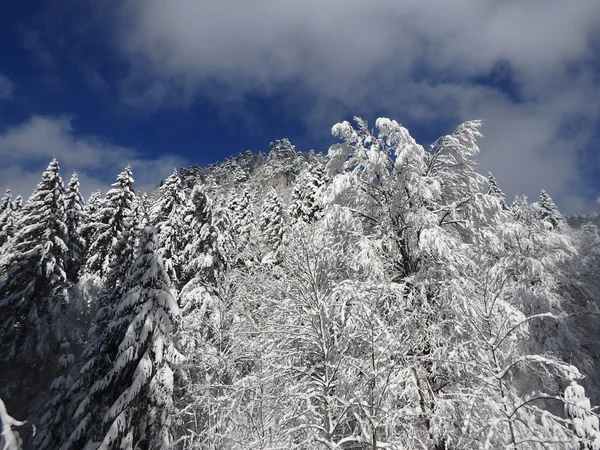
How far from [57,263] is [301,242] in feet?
64.6

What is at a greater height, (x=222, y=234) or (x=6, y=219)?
(x=6, y=219)

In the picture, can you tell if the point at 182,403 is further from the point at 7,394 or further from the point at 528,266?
the point at 528,266

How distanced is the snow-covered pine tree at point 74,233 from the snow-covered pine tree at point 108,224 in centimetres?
350

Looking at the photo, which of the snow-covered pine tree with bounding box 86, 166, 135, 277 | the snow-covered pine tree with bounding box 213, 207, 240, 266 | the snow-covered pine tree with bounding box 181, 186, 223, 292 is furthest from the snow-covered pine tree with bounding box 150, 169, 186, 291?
the snow-covered pine tree with bounding box 213, 207, 240, 266

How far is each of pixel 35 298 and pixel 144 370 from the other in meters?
13.8

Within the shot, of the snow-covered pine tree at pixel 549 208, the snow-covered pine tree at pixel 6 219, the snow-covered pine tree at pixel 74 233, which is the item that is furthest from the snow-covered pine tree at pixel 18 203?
the snow-covered pine tree at pixel 549 208

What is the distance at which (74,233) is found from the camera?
27453 millimetres

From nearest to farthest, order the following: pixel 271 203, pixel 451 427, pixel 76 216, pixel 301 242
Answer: pixel 451 427 < pixel 301 242 < pixel 76 216 < pixel 271 203

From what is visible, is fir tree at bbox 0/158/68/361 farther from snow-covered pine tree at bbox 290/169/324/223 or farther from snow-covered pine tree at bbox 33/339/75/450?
snow-covered pine tree at bbox 290/169/324/223

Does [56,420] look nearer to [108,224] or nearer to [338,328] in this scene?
[108,224]

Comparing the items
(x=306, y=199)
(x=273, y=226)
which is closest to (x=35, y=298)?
(x=273, y=226)

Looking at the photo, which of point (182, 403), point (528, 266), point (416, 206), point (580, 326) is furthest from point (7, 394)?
point (580, 326)

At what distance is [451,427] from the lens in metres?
7.70

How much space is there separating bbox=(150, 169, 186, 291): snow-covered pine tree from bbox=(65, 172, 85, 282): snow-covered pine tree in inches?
286
